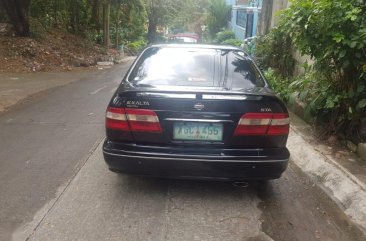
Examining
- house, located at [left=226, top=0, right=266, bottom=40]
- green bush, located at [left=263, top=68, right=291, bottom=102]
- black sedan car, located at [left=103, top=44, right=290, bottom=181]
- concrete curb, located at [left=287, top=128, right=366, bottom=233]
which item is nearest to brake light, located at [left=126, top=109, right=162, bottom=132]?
black sedan car, located at [left=103, top=44, right=290, bottom=181]

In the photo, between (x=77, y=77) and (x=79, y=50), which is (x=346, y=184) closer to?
(x=77, y=77)

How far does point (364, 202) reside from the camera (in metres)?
4.23

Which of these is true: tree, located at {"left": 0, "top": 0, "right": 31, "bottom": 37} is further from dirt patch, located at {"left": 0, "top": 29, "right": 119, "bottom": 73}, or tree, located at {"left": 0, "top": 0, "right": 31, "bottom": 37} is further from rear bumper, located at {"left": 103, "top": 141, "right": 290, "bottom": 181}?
rear bumper, located at {"left": 103, "top": 141, "right": 290, "bottom": 181}

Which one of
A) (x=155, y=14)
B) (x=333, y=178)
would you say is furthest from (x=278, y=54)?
(x=155, y=14)

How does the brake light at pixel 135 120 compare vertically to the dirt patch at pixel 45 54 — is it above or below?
above

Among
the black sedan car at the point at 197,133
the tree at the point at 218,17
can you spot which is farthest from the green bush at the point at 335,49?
the tree at the point at 218,17

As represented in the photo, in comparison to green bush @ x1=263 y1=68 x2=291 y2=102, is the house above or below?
below

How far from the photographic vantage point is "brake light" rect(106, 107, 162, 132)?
4.01m

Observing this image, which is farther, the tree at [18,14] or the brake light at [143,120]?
the tree at [18,14]

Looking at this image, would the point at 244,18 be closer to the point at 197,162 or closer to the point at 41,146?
the point at 41,146

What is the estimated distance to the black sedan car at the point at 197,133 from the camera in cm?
399

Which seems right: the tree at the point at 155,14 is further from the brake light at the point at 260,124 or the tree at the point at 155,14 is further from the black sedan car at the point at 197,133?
the brake light at the point at 260,124

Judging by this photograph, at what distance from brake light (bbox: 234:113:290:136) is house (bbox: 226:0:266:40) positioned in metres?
23.3

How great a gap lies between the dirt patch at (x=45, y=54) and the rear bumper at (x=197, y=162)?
11.6 metres
